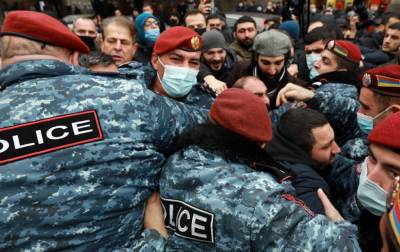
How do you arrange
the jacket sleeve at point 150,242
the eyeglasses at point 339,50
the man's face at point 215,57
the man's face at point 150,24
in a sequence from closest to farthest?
1. the jacket sleeve at point 150,242
2. the eyeglasses at point 339,50
3. the man's face at point 215,57
4. the man's face at point 150,24

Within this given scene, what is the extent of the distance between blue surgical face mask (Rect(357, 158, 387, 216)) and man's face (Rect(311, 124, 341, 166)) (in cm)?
50

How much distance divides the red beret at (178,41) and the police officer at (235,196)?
1093 mm

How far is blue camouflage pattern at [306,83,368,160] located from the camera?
250 cm

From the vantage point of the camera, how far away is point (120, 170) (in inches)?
55.6

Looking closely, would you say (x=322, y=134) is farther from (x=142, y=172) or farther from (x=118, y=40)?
(x=118, y=40)

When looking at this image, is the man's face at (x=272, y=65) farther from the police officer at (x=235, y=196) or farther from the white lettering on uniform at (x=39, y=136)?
the white lettering on uniform at (x=39, y=136)

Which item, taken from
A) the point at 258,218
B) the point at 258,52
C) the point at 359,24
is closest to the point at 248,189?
the point at 258,218

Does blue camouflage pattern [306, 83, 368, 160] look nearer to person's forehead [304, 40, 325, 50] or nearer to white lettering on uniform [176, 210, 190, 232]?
person's forehead [304, 40, 325, 50]

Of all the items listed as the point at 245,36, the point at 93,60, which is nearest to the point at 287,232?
the point at 93,60

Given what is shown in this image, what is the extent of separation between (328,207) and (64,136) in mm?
1105

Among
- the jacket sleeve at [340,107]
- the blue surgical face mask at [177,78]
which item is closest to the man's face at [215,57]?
the blue surgical face mask at [177,78]

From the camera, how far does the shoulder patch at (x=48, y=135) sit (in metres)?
1.32

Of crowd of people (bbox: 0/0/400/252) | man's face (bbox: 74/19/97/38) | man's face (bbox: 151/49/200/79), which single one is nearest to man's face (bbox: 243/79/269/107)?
man's face (bbox: 151/49/200/79)

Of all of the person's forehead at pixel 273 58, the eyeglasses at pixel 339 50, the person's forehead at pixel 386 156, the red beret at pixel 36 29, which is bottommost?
the person's forehead at pixel 273 58
